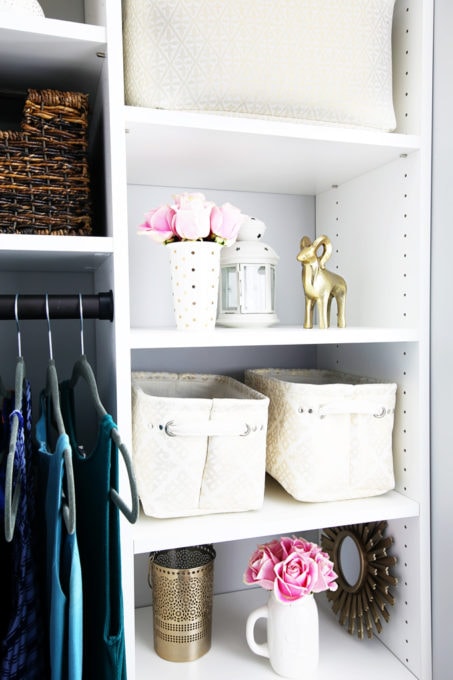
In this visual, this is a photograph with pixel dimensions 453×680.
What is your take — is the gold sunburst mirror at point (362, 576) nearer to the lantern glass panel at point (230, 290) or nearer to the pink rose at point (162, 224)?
the lantern glass panel at point (230, 290)

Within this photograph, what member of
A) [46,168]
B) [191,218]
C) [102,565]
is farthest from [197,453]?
[46,168]

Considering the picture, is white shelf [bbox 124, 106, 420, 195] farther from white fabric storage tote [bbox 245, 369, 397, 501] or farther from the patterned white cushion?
white fabric storage tote [bbox 245, 369, 397, 501]

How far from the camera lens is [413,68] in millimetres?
1069

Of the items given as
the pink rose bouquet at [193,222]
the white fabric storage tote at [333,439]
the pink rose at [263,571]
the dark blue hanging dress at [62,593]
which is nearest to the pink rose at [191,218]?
the pink rose bouquet at [193,222]

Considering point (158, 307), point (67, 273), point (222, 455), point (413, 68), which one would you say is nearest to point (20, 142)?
point (67, 273)

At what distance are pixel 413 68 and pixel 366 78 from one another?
117 mm

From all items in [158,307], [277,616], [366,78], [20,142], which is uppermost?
[366,78]

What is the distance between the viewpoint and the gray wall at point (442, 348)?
3.36ft

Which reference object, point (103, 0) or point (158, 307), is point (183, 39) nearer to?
point (103, 0)

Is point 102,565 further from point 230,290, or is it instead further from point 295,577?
point 230,290

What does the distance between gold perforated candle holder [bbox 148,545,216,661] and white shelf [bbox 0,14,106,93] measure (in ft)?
3.12

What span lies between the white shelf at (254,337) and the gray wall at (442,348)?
0.24ft

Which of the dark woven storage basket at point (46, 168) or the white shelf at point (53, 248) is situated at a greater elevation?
the dark woven storage basket at point (46, 168)

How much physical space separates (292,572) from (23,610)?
1.77 feet
